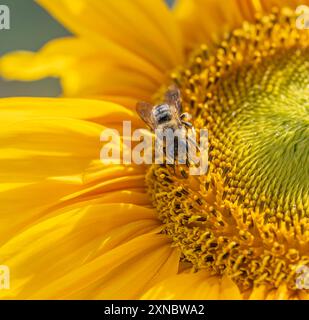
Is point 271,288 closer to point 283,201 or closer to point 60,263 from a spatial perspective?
point 283,201

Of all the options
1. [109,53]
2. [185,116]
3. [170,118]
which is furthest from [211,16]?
[170,118]

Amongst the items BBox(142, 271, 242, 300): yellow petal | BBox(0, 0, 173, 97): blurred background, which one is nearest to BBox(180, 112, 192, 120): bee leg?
BBox(142, 271, 242, 300): yellow petal

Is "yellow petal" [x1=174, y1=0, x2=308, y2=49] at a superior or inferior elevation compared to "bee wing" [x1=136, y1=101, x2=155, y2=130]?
superior

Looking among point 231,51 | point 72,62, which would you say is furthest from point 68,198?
point 231,51

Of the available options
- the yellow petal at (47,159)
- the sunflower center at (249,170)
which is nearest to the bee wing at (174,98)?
the sunflower center at (249,170)

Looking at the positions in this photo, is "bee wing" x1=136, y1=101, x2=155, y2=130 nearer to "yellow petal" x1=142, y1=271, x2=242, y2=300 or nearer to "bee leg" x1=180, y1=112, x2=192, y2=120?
"bee leg" x1=180, y1=112, x2=192, y2=120

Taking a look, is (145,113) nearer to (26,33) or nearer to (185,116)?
(185,116)

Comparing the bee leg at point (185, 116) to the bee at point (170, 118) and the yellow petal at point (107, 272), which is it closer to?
the bee at point (170, 118)
